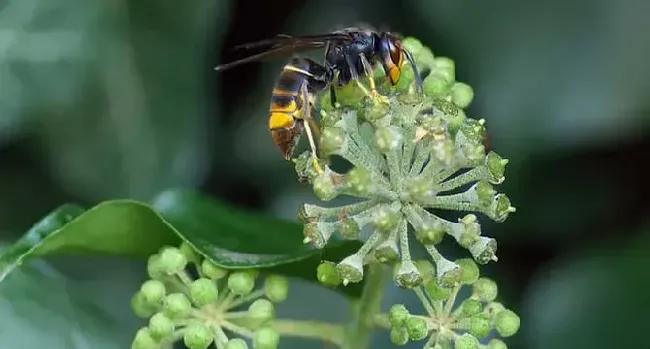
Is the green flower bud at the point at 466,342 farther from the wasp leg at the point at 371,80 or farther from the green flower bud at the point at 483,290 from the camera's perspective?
the wasp leg at the point at 371,80

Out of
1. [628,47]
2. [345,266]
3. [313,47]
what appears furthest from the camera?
[628,47]

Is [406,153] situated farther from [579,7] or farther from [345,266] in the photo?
[579,7]

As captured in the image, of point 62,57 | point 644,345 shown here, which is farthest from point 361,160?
point 62,57

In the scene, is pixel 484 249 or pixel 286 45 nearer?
pixel 484 249

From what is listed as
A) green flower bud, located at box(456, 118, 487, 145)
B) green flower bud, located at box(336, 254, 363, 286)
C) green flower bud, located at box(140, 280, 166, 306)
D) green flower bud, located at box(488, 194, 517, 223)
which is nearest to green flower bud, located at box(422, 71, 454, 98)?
green flower bud, located at box(456, 118, 487, 145)

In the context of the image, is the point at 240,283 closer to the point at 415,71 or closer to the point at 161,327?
the point at 161,327

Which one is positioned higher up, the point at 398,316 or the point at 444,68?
the point at 444,68

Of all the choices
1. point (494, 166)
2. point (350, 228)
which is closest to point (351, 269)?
point (350, 228)
